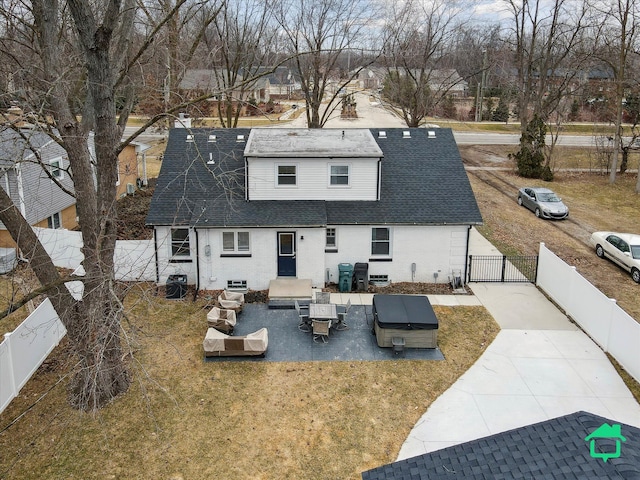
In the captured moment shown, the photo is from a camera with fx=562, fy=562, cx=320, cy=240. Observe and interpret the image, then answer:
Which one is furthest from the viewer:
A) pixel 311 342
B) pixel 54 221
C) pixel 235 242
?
pixel 54 221

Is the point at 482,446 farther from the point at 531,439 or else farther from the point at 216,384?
the point at 216,384

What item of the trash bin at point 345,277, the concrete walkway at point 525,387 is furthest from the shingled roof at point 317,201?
the concrete walkway at point 525,387

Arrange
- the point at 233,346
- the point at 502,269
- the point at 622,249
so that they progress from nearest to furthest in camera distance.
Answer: the point at 233,346 < the point at 502,269 < the point at 622,249

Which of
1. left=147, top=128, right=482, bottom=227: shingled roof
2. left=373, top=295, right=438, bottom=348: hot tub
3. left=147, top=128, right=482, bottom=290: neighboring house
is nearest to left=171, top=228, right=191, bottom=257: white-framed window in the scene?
left=147, top=128, right=482, bottom=290: neighboring house

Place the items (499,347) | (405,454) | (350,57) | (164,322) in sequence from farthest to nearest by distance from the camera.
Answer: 1. (350,57)
2. (164,322)
3. (499,347)
4. (405,454)

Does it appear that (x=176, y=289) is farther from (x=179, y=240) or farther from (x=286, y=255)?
(x=286, y=255)

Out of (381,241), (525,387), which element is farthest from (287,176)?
(525,387)

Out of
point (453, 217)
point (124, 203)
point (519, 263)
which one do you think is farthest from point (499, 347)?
point (124, 203)
